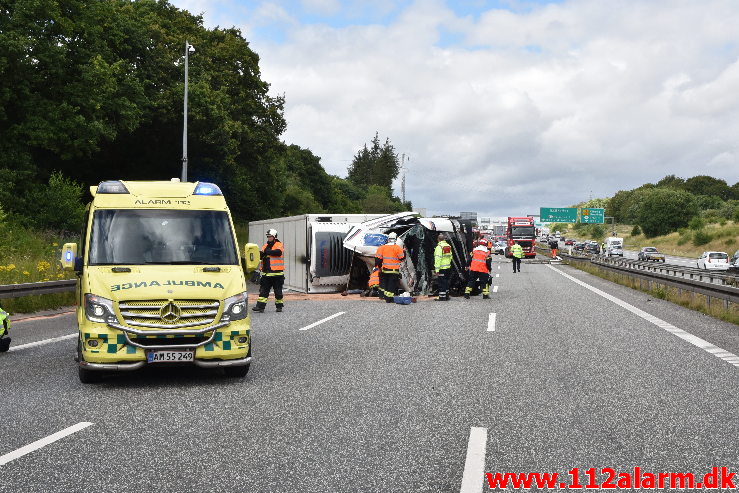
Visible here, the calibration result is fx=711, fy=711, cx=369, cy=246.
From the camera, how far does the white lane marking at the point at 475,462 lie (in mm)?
4320

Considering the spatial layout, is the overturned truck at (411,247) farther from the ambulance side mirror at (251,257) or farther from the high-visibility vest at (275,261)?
the ambulance side mirror at (251,257)

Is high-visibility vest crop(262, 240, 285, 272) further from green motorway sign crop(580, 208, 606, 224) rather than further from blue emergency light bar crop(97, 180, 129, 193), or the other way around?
green motorway sign crop(580, 208, 606, 224)

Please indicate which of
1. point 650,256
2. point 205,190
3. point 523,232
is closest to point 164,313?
point 205,190

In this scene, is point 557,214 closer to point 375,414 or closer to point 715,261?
point 715,261

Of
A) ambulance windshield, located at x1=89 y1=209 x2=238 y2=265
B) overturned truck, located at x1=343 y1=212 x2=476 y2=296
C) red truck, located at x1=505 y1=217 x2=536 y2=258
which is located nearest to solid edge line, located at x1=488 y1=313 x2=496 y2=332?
overturned truck, located at x1=343 y1=212 x2=476 y2=296

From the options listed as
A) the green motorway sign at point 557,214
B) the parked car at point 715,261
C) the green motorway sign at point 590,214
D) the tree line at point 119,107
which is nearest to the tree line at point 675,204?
the green motorway sign at point 590,214

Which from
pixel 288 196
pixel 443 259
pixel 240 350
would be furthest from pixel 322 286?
pixel 288 196

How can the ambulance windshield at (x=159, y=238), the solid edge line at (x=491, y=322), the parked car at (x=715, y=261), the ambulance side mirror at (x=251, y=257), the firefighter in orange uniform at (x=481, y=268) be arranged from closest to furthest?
the ambulance windshield at (x=159, y=238) < the ambulance side mirror at (x=251, y=257) < the solid edge line at (x=491, y=322) < the firefighter in orange uniform at (x=481, y=268) < the parked car at (x=715, y=261)

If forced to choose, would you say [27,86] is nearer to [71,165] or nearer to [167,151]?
[71,165]

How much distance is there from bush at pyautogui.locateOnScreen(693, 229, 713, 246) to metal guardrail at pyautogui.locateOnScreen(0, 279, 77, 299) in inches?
3168

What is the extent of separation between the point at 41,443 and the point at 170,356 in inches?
84.3

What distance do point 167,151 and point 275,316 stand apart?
29.4 m

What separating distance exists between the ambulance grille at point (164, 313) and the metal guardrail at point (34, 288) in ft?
25.3

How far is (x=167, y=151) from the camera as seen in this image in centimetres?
4159
